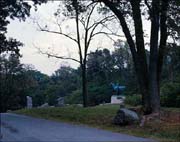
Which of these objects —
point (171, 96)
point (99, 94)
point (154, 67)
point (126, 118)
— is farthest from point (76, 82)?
point (126, 118)

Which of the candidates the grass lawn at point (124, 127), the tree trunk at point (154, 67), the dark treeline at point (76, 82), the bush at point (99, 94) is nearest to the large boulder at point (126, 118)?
the grass lawn at point (124, 127)

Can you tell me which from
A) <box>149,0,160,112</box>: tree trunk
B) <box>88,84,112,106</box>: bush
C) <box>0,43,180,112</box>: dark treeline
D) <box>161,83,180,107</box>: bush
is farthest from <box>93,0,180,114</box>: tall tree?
<box>88,84,112,106</box>: bush

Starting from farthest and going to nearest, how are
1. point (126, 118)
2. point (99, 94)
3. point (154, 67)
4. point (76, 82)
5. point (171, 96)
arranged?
point (76, 82) < point (99, 94) < point (171, 96) < point (154, 67) < point (126, 118)

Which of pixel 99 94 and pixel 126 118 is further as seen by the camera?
pixel 99 94

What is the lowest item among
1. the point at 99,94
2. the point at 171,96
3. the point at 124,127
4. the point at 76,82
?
the point at 124,127

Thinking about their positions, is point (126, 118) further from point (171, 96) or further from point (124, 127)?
point (171, 96)

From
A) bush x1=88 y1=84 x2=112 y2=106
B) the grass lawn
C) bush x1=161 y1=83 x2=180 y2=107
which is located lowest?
the grass lawn

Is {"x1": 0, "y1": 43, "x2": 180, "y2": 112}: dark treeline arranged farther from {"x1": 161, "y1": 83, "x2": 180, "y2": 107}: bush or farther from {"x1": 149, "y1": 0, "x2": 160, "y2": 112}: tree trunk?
{"x1": 149, "y1": 0, "x2": 160, "y2": 112}: tree trunk

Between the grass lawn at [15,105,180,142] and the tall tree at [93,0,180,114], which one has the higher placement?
the tall tree at [93,0,180,114]

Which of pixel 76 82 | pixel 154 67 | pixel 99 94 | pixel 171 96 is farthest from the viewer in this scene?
pixel 76 82

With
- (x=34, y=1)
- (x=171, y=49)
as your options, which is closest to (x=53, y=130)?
(x=171, y=49)

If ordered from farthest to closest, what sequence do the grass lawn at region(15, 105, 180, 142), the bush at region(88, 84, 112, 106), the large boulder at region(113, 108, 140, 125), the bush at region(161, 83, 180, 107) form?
the bush at region(88, 84, 112, 106)
the bush at region(161, 83, 180, 107)
the large boulder at region(113, 108, 140, 125)
the grass lawn at region(15, 105, 180, 142)

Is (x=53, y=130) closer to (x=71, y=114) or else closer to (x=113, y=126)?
(x=113, y=126)

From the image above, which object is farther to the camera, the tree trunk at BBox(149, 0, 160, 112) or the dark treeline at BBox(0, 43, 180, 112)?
the dark treeline at BBox(0, 43, 180, 112)
